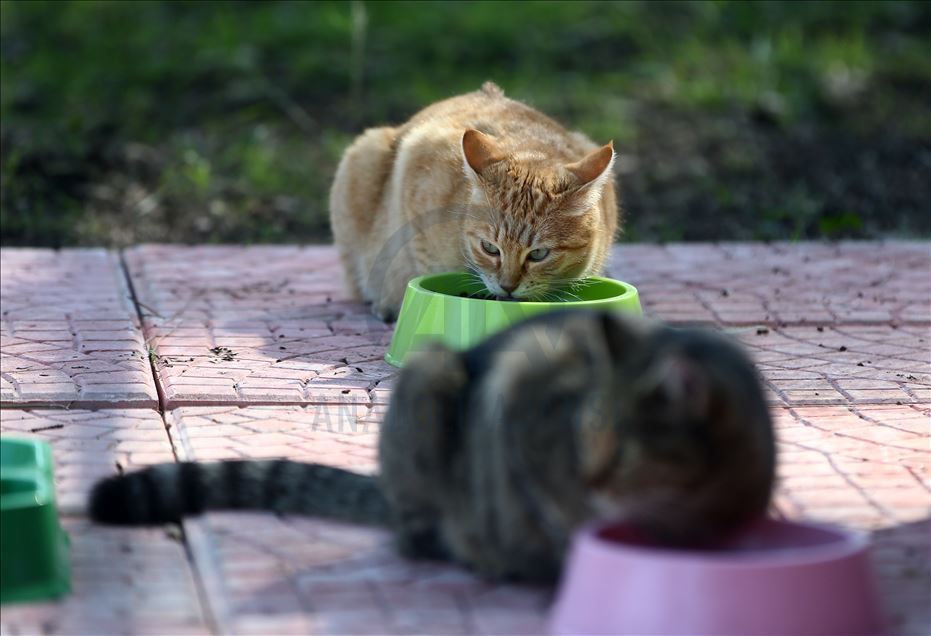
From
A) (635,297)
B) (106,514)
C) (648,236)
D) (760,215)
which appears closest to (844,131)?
(760,215)

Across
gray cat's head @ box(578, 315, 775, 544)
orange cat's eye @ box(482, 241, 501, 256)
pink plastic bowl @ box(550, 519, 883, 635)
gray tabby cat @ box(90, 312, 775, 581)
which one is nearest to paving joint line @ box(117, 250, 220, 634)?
gray tabby cat @ box(90, 312, 775, 581)

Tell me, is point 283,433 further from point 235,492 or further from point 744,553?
point 744,553

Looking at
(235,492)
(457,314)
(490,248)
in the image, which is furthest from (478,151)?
(235,492)

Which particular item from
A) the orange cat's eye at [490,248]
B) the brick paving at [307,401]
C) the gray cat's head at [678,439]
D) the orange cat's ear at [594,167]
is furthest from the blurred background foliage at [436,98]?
the gray cat's head at [678,439]

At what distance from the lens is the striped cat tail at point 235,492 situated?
14.1 feet

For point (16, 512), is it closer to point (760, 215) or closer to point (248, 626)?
point (248, 626)

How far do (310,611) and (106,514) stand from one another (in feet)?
3.02

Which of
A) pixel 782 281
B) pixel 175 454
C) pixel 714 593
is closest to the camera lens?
pixel 714 593

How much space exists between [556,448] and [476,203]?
3.10 metres

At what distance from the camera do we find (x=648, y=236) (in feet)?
30.7

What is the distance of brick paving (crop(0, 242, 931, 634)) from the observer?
3.84 meters

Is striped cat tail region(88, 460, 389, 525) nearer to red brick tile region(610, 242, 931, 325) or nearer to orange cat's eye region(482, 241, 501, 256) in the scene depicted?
orange cat's eye region(482, 241, 501, 256)

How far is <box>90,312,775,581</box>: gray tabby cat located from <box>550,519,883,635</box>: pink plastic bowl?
18cm

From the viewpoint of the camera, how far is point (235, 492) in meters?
4.40
